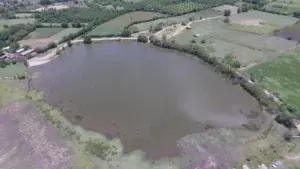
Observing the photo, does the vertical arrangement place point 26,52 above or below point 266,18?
below

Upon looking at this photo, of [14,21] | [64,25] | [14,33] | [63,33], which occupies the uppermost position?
[14,21]

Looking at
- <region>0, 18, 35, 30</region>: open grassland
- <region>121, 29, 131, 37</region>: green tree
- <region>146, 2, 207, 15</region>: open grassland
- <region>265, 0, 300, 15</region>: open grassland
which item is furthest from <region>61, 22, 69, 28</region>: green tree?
<region>265, 0, 300, 15</region>: open grassland

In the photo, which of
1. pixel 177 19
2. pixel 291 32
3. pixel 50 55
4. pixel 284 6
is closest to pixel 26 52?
pixel 50 55

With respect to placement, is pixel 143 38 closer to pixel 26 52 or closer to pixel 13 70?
pixel 26 52

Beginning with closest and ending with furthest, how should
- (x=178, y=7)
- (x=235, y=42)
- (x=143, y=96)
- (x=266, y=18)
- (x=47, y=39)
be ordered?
(x=143, y=96) → (x=235, y=42) → (x=47, y=39) → (x=266, y=18) → (x=178, y=7)

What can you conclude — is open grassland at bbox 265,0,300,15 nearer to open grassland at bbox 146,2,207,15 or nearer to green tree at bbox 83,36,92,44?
open grassland at bbox 146,2,207,15

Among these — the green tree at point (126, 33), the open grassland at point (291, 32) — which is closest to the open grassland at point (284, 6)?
the open grassland at point (291, 32)

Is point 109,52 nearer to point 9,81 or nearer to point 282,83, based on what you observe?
point 9,81
